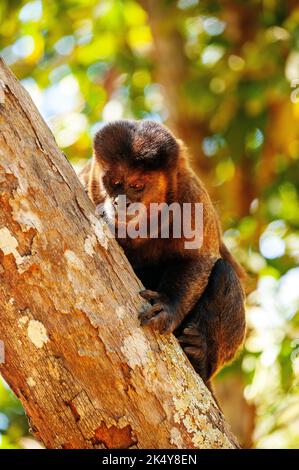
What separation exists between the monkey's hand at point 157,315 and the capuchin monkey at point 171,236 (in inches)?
27.0

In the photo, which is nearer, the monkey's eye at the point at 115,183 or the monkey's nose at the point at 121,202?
the monkey's nose at the point at 121,202

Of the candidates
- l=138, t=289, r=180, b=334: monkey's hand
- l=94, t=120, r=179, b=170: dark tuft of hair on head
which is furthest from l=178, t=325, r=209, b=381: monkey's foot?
l=94, t=120, r=179, b=170: dark tuft of hair on head

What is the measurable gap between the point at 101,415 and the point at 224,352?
2.16 m

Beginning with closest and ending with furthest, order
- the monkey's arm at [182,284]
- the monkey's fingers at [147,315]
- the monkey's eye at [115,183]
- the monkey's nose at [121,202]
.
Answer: the monkey's fingers at [147,315] < the monkey's arm at [182,284] < the monkey's nose at [121,202] < the monkey's eye at [115,183]

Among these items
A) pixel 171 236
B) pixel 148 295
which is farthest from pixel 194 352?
pixel 148 295

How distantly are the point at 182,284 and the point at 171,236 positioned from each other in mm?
482

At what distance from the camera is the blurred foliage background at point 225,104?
7.54m

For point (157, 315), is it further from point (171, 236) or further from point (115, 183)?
point (115, 183)

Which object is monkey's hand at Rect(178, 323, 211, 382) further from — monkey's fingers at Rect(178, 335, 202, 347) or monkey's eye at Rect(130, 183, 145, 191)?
monkey's eye at Rect(130, 183, 145, 191)

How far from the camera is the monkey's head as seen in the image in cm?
546

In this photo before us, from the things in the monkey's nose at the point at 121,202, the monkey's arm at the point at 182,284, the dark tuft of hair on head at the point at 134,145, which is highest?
the dark tuft of hair on head at the point at 134,145

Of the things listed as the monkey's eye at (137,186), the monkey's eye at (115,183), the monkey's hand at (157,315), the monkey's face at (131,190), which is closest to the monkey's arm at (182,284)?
the monkey's hand at (157,315)

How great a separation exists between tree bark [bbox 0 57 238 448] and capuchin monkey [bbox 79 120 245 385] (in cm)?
134

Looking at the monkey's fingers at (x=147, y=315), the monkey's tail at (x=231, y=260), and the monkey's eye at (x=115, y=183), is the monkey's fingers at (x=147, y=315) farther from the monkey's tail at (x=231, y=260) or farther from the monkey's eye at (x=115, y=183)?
the monkey's tail at (x=231, y=260)
